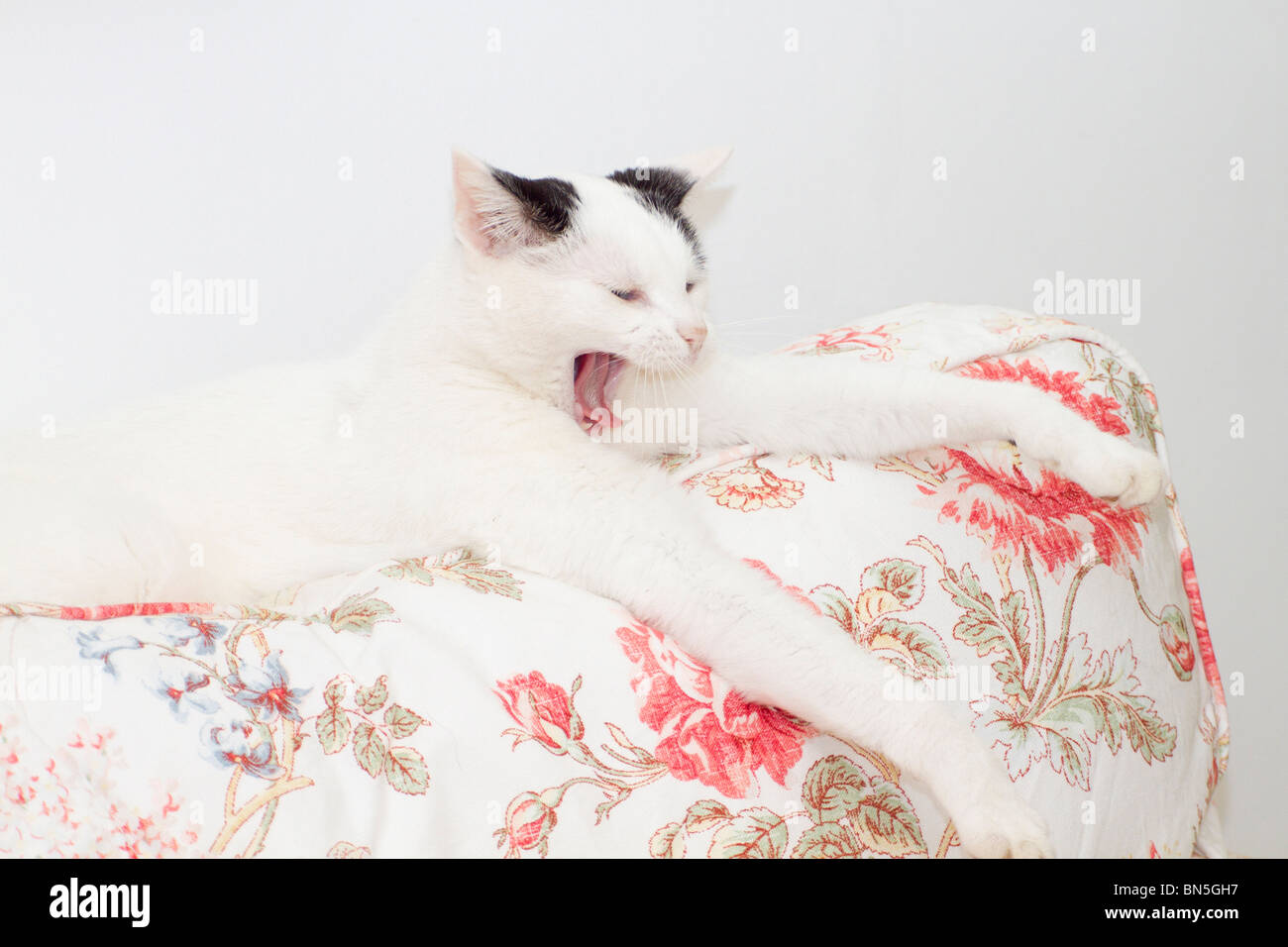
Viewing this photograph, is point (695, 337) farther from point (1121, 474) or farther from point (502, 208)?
point (1121, 474)

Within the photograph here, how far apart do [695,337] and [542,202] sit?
242 mm

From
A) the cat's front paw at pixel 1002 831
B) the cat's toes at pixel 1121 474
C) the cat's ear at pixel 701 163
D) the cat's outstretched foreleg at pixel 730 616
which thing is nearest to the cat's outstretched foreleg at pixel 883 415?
the cat's toes at pixel 1121 474

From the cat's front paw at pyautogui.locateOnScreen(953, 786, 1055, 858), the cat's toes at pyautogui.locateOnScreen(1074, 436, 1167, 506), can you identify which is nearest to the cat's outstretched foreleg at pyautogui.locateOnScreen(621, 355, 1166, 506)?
the cat's toes at pyautogui.locateOnScreen(1074, 436, 1167, 506)

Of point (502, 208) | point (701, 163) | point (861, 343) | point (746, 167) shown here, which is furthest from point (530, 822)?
point (746, 167)

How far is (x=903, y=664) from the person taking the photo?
1.06 metres

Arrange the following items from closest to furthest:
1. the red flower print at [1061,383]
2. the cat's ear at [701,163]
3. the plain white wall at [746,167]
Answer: the red flower print at [1061,383], the cat's ear at [701,163], the plain white wall at [746,167]

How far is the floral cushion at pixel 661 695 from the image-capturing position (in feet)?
2.74

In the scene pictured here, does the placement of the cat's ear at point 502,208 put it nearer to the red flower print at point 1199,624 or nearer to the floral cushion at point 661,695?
the floral cushion at point 661,695

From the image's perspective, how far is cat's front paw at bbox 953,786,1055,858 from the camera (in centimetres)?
91

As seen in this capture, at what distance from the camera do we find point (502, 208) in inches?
47.0

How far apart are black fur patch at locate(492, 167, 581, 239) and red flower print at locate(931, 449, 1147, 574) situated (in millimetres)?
552

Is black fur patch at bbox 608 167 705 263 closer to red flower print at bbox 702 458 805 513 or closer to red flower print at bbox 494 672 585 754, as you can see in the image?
red flower print at bbox 702 458 805 513

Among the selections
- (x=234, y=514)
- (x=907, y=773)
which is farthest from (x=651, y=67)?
(x=907, y=773)

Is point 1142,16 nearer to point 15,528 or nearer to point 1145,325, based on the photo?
point 1145,325
